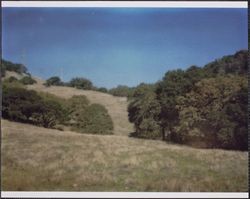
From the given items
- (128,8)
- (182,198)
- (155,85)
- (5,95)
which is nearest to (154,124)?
(155,85)

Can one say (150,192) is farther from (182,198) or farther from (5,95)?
(5,95)

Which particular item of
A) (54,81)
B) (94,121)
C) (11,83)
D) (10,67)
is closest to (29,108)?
(11,83)

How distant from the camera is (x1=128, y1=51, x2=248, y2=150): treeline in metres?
10.4

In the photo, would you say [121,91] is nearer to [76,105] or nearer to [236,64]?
[76,105]

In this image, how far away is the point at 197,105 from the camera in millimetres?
10555

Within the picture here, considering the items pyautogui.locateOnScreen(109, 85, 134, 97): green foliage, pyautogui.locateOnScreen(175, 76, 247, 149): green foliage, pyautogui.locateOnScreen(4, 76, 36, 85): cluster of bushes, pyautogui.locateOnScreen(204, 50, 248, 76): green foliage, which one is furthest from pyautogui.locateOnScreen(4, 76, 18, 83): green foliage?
pyautogui.locateOnScreen(204, 50, 248, 76): green foliage

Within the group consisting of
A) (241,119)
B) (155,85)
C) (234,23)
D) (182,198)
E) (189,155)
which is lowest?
(182,198)

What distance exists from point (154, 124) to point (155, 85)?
81 centimetres

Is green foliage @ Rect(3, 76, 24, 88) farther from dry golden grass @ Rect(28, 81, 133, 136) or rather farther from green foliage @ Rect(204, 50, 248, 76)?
green foliage @ Rect(204, 50, 248, 76)

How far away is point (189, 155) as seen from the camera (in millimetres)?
10484

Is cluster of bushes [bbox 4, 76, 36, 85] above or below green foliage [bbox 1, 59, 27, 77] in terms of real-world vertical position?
below

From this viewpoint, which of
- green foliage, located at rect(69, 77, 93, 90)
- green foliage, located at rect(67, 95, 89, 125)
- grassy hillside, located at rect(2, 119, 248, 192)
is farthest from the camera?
green foliage, located at rect(67, 95, 89, 125)

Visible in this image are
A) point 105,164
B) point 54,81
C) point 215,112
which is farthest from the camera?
point 215,112

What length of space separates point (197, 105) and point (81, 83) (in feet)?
7.99
